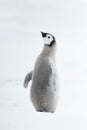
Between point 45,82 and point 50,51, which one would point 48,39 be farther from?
point 45,82

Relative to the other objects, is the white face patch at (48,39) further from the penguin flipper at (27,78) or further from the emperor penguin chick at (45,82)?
the penguin flipper at (27,78)

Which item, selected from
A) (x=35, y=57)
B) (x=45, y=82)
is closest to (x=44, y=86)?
(x=45, y=82)

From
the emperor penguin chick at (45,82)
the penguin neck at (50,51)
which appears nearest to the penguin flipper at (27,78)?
the emperor penguin chick at (45,82)

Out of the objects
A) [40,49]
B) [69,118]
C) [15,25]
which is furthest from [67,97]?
[15,25]

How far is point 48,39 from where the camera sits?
2127mm

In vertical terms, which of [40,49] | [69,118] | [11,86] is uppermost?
[40,49]

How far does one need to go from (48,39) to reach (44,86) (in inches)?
7.7

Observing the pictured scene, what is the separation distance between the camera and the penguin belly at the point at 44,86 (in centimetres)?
209

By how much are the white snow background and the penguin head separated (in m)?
0.02

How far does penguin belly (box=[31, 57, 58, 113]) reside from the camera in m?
2.09

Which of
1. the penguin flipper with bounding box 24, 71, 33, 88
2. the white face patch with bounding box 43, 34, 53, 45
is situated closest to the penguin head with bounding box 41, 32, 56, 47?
the white face patch with bounding box 43, 34, 53, 45

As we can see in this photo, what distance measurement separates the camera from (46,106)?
2.11 meters

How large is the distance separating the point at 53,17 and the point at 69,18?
70 mm

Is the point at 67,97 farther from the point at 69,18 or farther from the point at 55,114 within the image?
the point at 69,18
